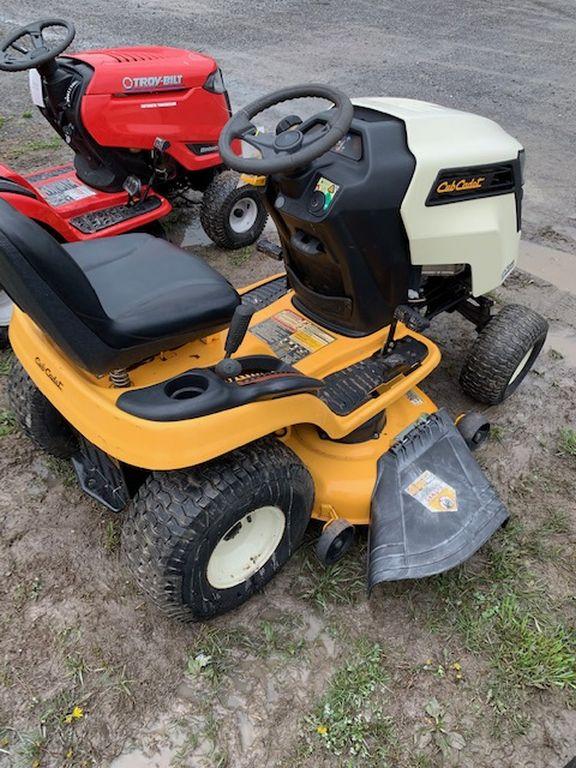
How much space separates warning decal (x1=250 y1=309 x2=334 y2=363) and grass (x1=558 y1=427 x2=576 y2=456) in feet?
3.40

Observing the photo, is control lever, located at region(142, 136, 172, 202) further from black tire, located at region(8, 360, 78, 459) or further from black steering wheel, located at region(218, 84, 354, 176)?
black tire, located at region(8, 360, 78, 459)

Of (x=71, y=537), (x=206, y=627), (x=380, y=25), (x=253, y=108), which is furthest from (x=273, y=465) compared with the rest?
(x=380, y=25)

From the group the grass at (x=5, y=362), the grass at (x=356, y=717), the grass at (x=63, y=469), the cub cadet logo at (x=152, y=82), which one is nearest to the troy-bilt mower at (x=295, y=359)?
the grass at (x=63, y=469)

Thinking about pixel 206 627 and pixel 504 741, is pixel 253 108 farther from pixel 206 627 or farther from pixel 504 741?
pixel 504 741

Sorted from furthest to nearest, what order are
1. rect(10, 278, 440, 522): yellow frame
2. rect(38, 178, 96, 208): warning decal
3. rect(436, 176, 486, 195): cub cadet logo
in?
rect(38, 178, 96, 208): warning decal < rect(436, 176, 486, 195): cub cadet logo < rect(10, 278, 440, 522): yellow frame

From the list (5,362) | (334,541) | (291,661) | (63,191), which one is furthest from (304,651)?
(63,191)

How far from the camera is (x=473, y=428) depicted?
7.32 ft

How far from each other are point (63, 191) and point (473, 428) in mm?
2338

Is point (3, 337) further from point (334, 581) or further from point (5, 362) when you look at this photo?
point (334, 581)

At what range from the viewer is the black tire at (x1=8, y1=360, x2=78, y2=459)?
2.07 metres

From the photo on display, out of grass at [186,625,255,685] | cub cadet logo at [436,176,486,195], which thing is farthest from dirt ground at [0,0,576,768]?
cub cadet logo at [436,176,486,195]

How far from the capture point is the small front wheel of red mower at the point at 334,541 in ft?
6.16

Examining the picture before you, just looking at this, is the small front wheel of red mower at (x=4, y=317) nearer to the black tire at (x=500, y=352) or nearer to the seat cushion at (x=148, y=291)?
the seat cushion at (x=148, y=291)

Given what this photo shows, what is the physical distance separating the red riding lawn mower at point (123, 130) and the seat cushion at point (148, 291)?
109 cm
